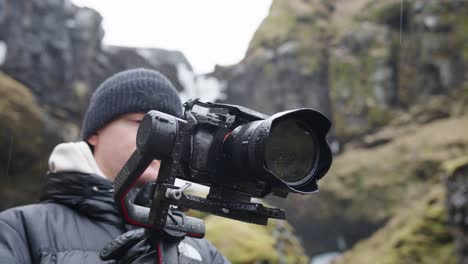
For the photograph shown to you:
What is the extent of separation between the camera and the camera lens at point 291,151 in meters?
1.43

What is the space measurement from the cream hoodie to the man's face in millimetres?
45

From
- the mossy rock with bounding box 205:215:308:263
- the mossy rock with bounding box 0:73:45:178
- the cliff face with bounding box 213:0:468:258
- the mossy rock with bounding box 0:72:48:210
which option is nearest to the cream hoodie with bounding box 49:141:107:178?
the mossy rock with bounding box 205:215:308:263

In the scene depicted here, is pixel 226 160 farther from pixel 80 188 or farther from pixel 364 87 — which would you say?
pixel 364 87

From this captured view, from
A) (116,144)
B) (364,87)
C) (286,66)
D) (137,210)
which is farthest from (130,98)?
(286,66)

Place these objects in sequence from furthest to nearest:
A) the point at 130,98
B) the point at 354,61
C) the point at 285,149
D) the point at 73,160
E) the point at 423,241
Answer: the point at 354,61 < the point at 423,241 < the point at 130,98 < the point at 73,160 < the point at 285,149

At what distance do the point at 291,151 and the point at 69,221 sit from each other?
101 centimetres

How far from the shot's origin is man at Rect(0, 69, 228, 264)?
5.15ft

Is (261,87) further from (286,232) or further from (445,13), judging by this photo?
(286,232)

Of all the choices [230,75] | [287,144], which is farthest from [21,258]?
[230,75]

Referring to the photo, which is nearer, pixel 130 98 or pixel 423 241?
pixel 130 98

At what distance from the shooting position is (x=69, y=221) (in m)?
1.87

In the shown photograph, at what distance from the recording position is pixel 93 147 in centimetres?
231

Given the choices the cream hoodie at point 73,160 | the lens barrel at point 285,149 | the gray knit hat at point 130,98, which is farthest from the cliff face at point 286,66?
the lens barrel at point 285,149

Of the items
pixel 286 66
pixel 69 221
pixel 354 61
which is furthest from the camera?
pixel 286 66
